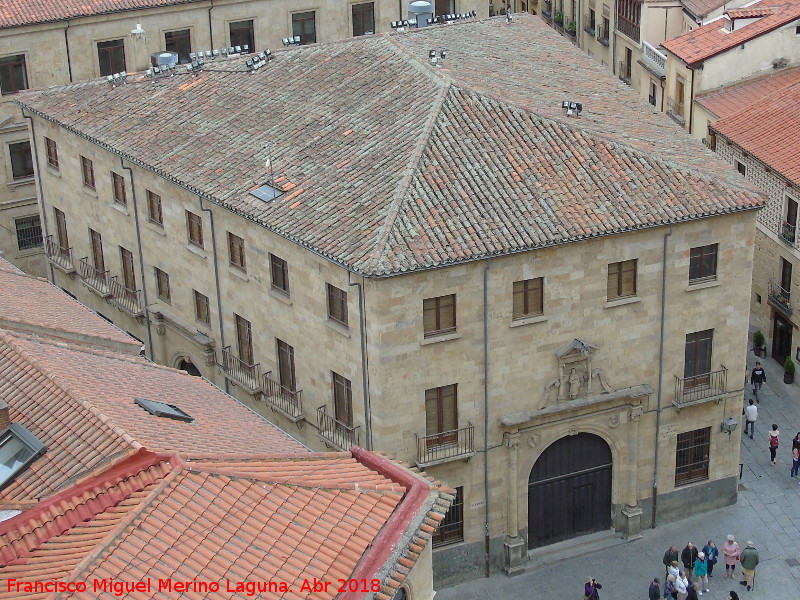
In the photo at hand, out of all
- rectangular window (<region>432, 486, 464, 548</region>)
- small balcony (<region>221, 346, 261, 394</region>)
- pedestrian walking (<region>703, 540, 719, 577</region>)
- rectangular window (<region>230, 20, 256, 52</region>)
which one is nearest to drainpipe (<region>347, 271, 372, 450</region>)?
rectangular window (<region>432, 486, 464, 548</region>)

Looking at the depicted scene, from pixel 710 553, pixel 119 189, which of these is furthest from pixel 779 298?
pixel 119 189

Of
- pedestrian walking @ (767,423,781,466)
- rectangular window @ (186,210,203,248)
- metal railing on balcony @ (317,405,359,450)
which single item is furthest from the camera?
pedestrian walking @ (767,423,781,466)

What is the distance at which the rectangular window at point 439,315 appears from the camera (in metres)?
50.8

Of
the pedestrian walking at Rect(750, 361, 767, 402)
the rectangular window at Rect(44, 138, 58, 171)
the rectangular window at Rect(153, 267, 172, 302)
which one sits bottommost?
the pedestrian walking at Rect(750, 361, 767, 402)

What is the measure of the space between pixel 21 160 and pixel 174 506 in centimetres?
4580

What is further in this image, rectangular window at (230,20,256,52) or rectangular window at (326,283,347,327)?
rectangular window at (230,20,256,52)

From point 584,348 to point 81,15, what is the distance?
1337 inches

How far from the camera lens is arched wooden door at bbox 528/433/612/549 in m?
55.7

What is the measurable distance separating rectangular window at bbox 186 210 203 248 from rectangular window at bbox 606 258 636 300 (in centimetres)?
1528

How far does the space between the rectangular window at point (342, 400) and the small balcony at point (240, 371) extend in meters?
4.40

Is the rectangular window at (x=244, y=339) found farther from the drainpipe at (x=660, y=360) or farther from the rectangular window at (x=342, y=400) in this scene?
the drainpipe at (x=660, y=360)

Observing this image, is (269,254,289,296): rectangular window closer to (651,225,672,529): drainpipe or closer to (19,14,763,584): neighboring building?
(19,14,763,584): neighboring building

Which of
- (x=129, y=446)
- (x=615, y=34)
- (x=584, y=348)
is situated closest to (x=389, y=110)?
(x=584, y=348)

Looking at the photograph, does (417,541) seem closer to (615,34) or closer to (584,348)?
(584,348)
